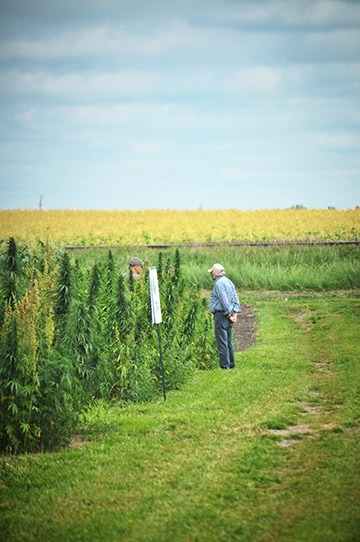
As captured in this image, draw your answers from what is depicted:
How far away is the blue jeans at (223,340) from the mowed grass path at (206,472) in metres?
1.75

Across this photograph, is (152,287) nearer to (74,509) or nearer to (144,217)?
(74,509)

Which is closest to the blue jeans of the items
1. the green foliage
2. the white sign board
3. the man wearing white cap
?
the man wearing white cap

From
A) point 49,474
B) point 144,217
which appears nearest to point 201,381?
point 49,474

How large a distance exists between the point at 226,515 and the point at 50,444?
3.03m

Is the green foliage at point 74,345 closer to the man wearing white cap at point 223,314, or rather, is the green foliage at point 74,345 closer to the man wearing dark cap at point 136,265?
the man wearing white cap at point 223,314

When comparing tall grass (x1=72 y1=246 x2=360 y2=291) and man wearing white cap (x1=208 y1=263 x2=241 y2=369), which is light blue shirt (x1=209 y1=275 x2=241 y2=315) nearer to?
man wearing white cap (x1=208 y1=263 x2=241 y2=369)

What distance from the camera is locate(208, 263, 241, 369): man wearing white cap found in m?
14.6

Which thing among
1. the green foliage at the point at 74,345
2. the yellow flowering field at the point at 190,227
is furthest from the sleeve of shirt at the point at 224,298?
the yellow flowering field at the point at 190,227

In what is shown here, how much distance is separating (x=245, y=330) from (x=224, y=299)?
6509 mm

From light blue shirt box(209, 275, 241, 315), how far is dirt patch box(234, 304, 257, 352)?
327cm

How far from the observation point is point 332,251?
30.7m

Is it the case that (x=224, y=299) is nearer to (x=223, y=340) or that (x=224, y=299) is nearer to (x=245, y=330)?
(x=223, y=340)

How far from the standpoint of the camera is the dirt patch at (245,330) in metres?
18.7

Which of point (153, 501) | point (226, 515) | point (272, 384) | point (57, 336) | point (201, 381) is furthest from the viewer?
point (201, 381)
